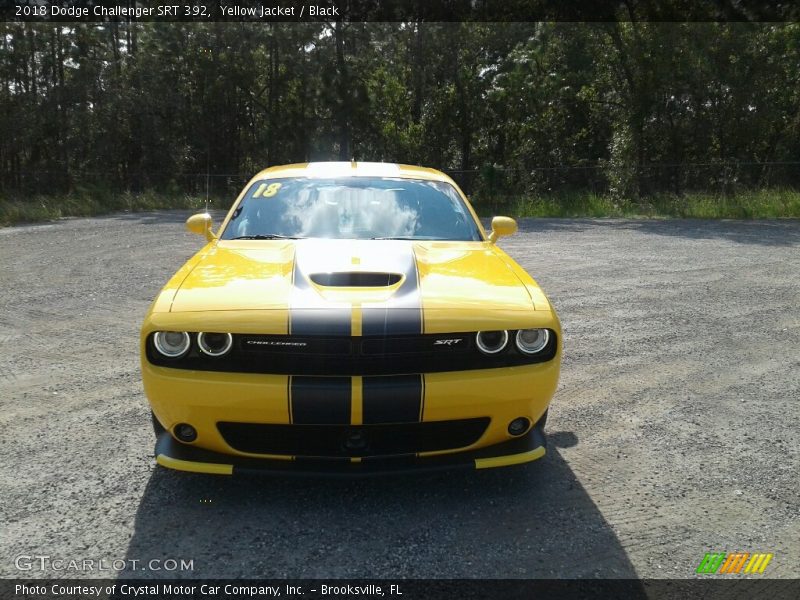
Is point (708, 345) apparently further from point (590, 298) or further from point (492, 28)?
point (492, 28)

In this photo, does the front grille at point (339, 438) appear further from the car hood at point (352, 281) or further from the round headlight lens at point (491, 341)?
the car hood at point (352, 281)

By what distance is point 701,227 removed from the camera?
1496 centimetres

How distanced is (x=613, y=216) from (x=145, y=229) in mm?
13273

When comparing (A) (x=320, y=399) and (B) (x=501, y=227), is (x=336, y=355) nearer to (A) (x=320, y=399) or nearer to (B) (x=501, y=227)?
(A) (x=320, y=399)

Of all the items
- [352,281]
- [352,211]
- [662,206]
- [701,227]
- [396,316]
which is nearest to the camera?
[396,316]

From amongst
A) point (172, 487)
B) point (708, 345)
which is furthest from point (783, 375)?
point (172, 487)

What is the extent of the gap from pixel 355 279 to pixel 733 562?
6.21ft

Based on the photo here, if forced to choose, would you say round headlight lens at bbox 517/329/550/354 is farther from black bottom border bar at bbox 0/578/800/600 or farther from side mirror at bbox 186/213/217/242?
side mirror at bbox 186/213/217/242

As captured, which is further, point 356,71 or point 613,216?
point 356,71

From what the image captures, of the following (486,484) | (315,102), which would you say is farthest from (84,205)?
(486,484)

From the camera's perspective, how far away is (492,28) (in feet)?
97.5

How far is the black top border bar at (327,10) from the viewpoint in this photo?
82.3ft

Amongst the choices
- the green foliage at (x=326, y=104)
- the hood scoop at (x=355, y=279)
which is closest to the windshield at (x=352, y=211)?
the hood scoop at (x=355, y=279)

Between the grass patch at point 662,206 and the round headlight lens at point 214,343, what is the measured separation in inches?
706
